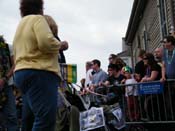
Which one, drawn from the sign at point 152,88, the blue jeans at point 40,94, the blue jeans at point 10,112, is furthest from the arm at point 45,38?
the sign at point 152,88

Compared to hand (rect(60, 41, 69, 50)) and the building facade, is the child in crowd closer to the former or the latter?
hand (rect(60, 41, 69, 50))

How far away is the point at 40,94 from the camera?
12.7 feet

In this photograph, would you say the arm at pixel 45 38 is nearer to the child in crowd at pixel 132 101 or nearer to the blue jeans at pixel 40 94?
the blue jeans at pixel 40 94

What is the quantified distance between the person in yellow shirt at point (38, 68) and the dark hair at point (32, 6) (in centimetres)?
3

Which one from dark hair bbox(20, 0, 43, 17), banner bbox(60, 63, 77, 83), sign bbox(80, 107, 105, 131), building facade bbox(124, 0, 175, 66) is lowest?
sign bbox(80, 107, 105, 131)

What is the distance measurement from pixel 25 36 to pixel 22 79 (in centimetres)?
42

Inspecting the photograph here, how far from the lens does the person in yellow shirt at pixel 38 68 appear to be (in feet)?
12.7

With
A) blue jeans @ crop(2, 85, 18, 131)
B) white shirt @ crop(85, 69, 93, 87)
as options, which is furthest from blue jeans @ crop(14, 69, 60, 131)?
white shirt @ crop(85, 69, 93, 87)

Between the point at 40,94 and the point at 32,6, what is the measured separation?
92 centimetres

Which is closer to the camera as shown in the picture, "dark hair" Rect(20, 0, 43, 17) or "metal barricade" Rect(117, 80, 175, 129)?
"dark hair" Rect(20, 0, 43, 17)

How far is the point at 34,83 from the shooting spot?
390cm

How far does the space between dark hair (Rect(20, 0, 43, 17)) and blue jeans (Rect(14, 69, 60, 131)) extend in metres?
0.64

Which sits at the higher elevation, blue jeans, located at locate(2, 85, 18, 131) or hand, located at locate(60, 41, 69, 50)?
hand, located at locate(60, 41, 69, 50)

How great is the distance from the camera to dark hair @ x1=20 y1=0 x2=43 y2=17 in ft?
13.7
